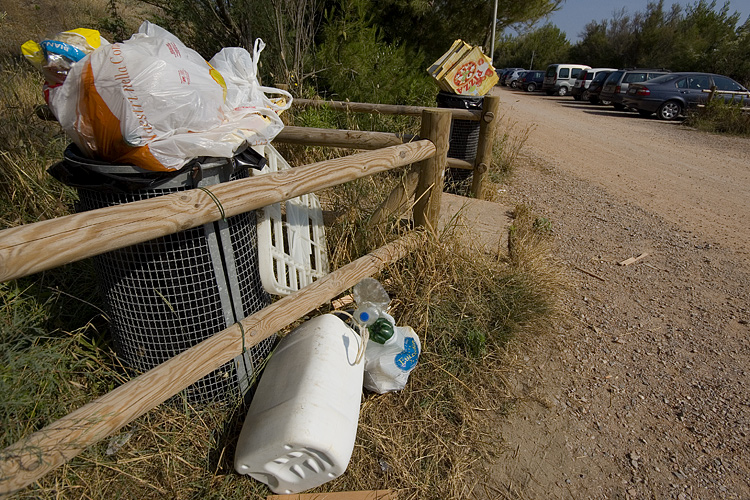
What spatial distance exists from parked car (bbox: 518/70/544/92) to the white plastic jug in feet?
102

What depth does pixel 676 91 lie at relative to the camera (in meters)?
14.5

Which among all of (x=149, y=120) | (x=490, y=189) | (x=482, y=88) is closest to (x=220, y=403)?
(x=149, y=120)

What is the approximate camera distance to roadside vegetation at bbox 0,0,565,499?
1.82 meters

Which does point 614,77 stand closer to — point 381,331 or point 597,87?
point 597,87

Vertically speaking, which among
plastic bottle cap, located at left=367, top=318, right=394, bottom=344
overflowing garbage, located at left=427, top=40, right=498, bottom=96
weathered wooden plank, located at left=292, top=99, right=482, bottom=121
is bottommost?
plastic bottle cap, located at left=367, top=318, right=394, bottom=344

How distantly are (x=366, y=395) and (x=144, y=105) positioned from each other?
5.77 feet

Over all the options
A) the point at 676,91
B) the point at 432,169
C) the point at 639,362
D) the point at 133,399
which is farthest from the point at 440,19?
the point at 133,399

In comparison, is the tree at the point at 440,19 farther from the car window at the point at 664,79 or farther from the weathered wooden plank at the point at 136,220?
the weathered wooden plank at the point at 136,220

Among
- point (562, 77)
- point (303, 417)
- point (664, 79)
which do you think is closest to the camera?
point (303, 417)

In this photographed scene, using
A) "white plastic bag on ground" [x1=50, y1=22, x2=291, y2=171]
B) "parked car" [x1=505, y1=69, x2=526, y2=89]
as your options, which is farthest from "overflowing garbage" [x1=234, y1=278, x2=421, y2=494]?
"parked car" [x1=505, y1=69, x2=526, y2=89]

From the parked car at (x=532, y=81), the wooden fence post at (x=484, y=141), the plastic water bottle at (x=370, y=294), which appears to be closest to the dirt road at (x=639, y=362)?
the wooden fence post at (x=484, y=141)

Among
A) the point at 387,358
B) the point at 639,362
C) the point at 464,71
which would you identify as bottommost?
the point at 639,362

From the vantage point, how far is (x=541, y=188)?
6.23 meters

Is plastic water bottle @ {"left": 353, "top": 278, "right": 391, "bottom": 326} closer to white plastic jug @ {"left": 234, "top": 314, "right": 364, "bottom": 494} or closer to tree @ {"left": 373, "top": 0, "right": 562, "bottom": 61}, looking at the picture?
white plastic jug @ {"left": 234, "top": 314, "right": 364, "bottom": 494}
